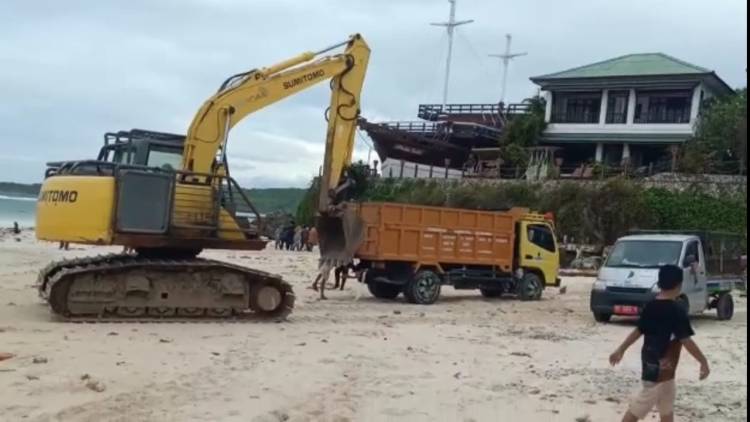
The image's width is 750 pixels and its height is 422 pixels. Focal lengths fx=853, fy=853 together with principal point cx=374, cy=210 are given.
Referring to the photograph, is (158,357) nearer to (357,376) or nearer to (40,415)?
(357,376)

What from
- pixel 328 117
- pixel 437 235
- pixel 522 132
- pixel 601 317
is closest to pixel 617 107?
pixel 522 132

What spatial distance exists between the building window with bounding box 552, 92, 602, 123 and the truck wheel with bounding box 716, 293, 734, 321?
3064 cm

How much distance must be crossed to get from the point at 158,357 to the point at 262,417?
3.28m

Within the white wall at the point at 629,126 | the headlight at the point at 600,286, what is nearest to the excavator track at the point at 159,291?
the headlight at the point at 600,286

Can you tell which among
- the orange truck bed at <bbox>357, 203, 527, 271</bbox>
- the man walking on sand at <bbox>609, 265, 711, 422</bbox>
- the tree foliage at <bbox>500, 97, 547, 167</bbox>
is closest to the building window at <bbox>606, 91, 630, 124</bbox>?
the tree foliage at <bbox>500, 97, 547, 167</bbox>

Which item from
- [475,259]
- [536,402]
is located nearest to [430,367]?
[536,402]

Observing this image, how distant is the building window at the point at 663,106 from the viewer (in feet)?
153

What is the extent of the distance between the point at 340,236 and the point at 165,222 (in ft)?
19.8

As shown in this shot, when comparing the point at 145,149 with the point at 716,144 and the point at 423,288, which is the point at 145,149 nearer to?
the point at 423,288

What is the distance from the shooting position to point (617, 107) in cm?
4875

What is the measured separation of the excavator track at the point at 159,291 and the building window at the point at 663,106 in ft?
122

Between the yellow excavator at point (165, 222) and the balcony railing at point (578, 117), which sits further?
the balcony railing at point (578, 117)

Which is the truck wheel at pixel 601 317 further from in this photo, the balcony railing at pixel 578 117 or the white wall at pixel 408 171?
the balcony railing at pixel 578 117

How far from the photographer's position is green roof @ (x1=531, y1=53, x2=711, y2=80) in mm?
46531
